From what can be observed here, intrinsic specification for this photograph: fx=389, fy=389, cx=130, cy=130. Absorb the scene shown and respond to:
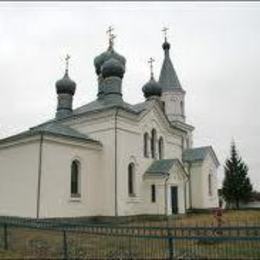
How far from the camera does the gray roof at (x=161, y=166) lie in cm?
2231

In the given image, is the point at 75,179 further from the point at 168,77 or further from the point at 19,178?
the point at 168,77

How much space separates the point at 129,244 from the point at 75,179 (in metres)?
11.8

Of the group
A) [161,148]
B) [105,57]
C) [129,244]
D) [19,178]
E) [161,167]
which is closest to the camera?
[129,244]

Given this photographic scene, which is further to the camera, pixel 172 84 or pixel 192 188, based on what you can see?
pixel 172 84

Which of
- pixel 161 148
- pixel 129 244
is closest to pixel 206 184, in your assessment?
pixel 161 148

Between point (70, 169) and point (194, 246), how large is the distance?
10975 mm

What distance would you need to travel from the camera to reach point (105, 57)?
27.0 meters

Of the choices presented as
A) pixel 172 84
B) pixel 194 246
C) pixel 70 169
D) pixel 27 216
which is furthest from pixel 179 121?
pixel 194 246

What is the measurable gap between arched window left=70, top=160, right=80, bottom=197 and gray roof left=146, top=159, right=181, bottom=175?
455 centimetres

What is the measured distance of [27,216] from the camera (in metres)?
18.0

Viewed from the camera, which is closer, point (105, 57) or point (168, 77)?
point (105, 57)

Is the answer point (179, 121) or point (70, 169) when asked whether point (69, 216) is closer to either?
point (70, 169)

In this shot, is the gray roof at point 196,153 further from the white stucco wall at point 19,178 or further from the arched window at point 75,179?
the white stucco wall at point 19,178

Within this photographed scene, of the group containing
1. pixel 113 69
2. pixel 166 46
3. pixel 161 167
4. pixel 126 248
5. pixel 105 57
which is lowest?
pixel 126 248
